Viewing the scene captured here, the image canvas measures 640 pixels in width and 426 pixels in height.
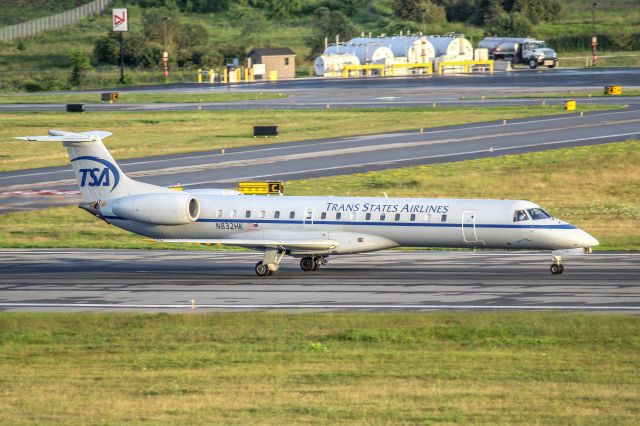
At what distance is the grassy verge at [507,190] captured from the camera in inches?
2055

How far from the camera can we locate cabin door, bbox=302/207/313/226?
41281mm

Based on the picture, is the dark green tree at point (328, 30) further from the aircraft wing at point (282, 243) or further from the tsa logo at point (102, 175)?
the aircraft wing at point (282, 243)

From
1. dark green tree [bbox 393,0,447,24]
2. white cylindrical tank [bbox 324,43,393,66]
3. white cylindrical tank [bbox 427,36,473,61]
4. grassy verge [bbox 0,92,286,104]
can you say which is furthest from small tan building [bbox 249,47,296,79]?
dark green tree [bbox 393,0,447,24]

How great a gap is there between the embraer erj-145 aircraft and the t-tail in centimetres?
4

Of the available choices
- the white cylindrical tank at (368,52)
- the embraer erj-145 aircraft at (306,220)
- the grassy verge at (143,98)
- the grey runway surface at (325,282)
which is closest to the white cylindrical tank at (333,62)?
the white cylindrical tank at (368,52)

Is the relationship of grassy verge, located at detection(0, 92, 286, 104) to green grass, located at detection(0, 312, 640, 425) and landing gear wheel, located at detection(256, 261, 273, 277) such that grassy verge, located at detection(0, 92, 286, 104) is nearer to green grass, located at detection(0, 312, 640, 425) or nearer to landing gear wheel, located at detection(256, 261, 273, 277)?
landing gear wheel, located at detection(256, 261, 273, 277)

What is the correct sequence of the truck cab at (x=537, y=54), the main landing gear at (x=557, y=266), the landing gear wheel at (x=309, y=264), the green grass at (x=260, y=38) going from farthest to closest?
the truck cab at (x=537, y=54), the green grass at (x=260, y=38), the landing gear wheel at (x=309, y=264), the main landing gear at (x=557, y=266)

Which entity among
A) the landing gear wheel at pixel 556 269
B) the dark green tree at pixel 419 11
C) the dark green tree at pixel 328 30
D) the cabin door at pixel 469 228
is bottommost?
the landing gear wheel at pixel 556 269

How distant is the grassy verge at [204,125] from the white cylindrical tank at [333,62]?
44167 millimetres

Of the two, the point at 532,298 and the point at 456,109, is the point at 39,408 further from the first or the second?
the point at 456,109

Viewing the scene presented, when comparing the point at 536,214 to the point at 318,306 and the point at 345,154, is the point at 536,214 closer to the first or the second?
the point at 318,306

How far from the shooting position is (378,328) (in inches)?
1226

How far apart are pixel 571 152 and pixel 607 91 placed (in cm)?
3388

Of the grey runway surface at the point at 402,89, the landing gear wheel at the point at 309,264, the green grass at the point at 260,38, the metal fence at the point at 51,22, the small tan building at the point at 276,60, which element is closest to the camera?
the landing gear wheel at the point at 309,264
